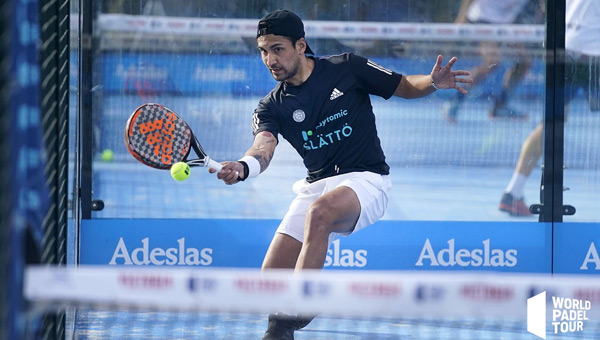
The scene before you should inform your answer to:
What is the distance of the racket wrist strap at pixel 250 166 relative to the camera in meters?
5.06

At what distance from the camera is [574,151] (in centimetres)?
654

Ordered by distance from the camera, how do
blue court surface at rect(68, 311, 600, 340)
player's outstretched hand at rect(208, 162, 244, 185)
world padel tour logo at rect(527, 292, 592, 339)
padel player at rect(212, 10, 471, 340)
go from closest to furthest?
player's outstretched hand at rect(208, 162, 244, 185) → padel player at rect(212, 10, 471, 340) → blue court surface at rect(68, 311, 600, 340) → world padel tour logo at rect(527, 292, 592, 339)

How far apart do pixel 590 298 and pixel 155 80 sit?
419 cm

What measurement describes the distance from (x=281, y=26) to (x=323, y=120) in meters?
0.55

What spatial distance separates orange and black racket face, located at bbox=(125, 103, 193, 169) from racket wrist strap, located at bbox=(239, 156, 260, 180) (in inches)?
11.4

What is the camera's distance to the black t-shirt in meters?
5.57

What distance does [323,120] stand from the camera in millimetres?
5586

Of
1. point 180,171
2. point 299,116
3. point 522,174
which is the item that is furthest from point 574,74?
point 180,171

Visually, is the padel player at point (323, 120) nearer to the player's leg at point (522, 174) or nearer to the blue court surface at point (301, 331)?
the blue court surface at point (301, 331)

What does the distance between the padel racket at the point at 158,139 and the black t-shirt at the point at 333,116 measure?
0.62 m

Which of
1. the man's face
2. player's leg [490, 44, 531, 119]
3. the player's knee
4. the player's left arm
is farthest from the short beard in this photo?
player's leg [490, 44, 531, 119]

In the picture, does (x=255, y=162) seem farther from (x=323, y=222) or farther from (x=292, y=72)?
(x=292, y=72)

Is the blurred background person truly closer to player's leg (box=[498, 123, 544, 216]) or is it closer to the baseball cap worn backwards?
player's leg (box=[498, 123, 544, 216])

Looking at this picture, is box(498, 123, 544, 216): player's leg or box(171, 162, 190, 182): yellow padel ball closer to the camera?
box(171, 162, 190, 182): yellow padel ball
